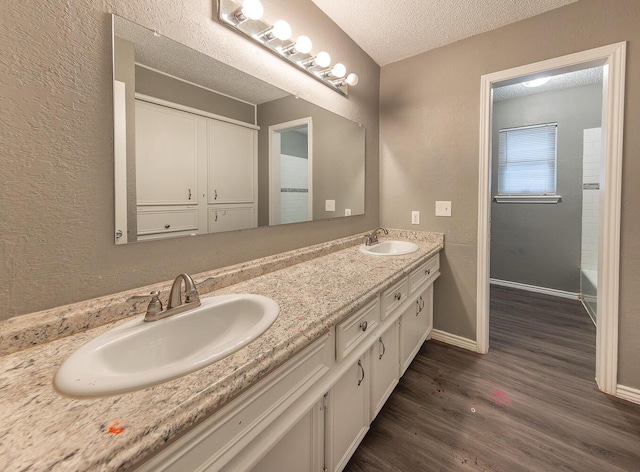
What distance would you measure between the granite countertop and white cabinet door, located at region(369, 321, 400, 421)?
0.47 meters

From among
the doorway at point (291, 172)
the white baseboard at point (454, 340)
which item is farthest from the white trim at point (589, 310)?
the doorway at point (291, 172)

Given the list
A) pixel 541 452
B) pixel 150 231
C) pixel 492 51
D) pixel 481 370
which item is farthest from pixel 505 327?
pixel 150 231

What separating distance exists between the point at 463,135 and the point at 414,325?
4.66ft

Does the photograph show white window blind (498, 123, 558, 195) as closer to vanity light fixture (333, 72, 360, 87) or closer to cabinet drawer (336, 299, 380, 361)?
vanity light fixture (333, 72, 360, 87)

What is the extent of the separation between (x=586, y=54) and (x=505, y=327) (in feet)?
6.84

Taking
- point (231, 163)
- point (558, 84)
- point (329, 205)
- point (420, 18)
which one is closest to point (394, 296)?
point (329, 205)

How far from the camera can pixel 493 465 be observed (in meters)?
1.20

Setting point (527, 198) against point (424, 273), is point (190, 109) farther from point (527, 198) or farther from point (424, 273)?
point (527, 198)

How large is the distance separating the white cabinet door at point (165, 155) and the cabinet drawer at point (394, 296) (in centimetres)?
95

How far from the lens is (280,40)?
1.39 m

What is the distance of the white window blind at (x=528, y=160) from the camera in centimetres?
323

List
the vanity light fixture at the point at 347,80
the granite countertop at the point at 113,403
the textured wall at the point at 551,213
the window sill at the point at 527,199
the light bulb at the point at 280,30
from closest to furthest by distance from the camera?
1. the granite countertop at the point at 113,403
2. the light bulb at the point at 280,30
3. the vanity light fixture at the point at 347,80
4. the textured wall at the point at 551,213
5. the window sill at the point at 527,199

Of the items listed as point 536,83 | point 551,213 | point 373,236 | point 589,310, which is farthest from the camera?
point 551,213

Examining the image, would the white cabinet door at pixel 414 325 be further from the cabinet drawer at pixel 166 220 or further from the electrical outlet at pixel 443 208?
the cabinet drawer at pixel 166 220
